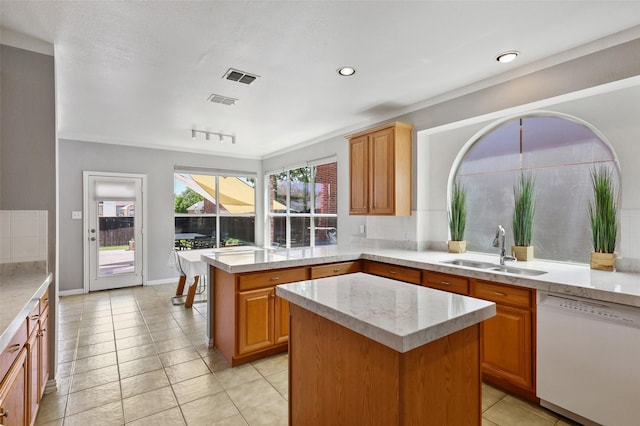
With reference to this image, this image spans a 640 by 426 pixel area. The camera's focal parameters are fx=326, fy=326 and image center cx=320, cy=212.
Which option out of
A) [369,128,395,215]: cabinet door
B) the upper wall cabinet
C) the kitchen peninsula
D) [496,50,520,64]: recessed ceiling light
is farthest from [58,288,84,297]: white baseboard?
[496,50,520,64]: recessed ceiling light

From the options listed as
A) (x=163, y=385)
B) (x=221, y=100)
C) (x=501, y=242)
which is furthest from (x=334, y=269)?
(x=221, y=100)

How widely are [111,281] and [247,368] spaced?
3934 millimetres

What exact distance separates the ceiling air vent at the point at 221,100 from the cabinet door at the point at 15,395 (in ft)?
8.71

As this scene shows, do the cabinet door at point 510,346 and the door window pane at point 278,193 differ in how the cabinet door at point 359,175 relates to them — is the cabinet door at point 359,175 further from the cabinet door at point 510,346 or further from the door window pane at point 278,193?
the door window pane at point 278,193

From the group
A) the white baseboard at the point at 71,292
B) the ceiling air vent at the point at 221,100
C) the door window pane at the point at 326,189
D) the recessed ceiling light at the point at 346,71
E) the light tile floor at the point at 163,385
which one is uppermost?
the recessed ceiling light at the point at 346,71

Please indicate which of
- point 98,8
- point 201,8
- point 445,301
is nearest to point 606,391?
point 445,301

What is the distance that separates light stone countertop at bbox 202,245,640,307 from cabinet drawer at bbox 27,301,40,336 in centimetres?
121

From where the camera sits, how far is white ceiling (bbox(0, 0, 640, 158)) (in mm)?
1998

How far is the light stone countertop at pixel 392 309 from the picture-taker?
1134mm

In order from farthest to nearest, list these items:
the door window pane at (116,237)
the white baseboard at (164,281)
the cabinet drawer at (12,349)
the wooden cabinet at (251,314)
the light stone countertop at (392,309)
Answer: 1. the white baseboard at (164,281)
2. the door window pane at (116,237)
3. the wooden cabinet at (251,314)
4. the cabinet drawer at (12,349)
5. the light stone countertop at (392,309)

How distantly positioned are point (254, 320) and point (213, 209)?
165 inches

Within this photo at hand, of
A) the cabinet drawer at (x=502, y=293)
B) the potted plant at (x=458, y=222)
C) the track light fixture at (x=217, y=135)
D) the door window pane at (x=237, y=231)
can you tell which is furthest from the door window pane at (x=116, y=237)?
the cabinet drawer at (x=502, y=293)

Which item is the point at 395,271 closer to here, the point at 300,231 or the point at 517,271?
the point at 517,271

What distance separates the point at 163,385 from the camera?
8.23ft
